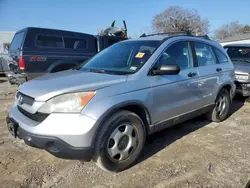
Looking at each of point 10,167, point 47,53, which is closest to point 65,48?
point 47,53

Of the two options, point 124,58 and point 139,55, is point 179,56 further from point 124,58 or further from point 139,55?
point 124,58

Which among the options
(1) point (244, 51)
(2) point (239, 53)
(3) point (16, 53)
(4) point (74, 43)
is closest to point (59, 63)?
(4) point (74, 43)

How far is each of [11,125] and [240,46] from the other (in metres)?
7.72

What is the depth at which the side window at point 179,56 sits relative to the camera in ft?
11.2

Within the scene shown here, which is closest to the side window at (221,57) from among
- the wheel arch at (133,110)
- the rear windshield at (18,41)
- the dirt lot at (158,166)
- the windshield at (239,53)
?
the dirt lot at (158,166)

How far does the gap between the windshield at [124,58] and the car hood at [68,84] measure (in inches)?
11.0

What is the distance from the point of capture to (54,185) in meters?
2.60

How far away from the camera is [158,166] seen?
3.02 metres

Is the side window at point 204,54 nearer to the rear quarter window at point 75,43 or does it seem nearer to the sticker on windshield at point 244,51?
the sticker on windshield at point 244,51

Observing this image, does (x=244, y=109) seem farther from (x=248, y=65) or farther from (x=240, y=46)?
(x=240, y=46)

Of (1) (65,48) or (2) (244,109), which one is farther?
(1) (65,48)

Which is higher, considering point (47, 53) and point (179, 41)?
point (179, 41)

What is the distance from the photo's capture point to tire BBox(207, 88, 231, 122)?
4680 millimetres

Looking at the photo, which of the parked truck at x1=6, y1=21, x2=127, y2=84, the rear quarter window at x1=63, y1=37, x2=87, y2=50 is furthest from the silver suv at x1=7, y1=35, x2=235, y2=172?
the rear quarter window at x1=63, y1=37, x2=87, y2=50
